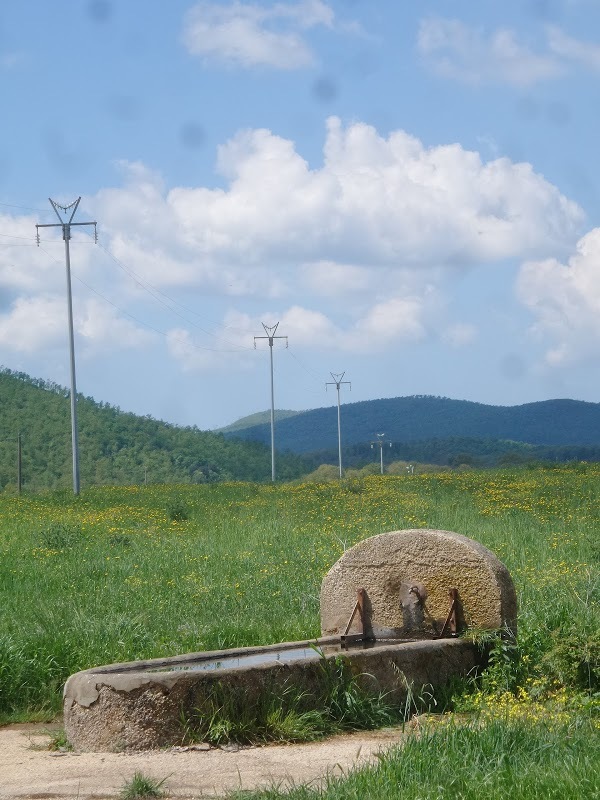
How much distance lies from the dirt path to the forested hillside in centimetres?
4900

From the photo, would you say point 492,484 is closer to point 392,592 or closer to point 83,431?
point 392,592

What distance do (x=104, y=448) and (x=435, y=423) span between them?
379ft

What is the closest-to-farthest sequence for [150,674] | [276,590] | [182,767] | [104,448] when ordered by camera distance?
[182,767]
[150,674]
[276,590]
[104,448]

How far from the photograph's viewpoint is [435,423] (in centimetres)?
17525

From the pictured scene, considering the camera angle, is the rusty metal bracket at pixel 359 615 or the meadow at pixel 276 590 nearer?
the meadow at pixel 276 590

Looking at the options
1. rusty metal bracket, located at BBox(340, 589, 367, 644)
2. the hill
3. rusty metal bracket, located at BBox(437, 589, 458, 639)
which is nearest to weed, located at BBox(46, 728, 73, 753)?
rusty metal bracket, located at BBox(340, 589, 367, 644)

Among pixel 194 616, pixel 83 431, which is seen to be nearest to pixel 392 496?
pixel 194 616

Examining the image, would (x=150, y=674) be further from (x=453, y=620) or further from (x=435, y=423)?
(x=435, y=423)

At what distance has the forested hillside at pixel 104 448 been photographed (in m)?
59.7

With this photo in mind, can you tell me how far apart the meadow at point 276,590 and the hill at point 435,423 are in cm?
14086

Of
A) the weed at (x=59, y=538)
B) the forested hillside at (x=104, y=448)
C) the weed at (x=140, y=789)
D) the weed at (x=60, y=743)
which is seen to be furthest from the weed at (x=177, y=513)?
the forested hillside at (x=104, y=448)

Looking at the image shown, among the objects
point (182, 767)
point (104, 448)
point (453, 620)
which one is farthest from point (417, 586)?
point (104, 448)

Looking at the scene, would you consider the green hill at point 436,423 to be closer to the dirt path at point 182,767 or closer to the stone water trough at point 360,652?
the stone water trough at point 360,652

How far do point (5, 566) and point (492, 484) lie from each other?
14.7m
